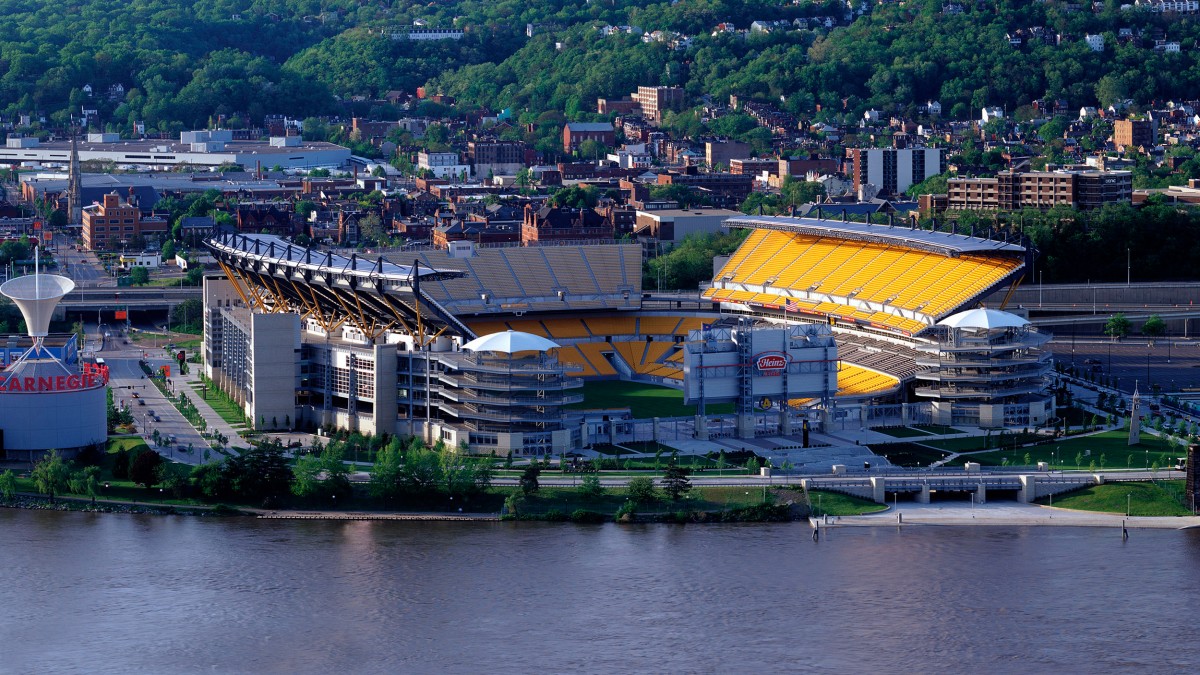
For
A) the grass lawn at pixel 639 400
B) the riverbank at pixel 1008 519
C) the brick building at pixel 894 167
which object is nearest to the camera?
the riverbank at pixel 1008 519

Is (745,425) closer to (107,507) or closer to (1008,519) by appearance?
(1008,519)

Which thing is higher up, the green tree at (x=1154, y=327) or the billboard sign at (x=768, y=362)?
the green tree at (x=1154, y=327)

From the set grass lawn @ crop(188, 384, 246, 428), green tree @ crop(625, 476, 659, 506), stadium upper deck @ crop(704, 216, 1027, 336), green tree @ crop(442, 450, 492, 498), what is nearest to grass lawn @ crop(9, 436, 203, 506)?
green tree @ crop(442, 450, 492, 498)

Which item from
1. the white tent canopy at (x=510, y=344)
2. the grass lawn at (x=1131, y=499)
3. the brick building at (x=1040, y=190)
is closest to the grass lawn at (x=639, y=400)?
the white tent canopy at (x=510, y=344)

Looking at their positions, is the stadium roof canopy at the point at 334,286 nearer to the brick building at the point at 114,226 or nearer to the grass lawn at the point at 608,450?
the grass lawn at the point at 608,450

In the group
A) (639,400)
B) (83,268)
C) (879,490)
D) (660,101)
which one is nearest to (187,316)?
(83,268)

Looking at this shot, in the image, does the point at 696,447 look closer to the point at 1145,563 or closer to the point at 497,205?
the point at 1145,563
